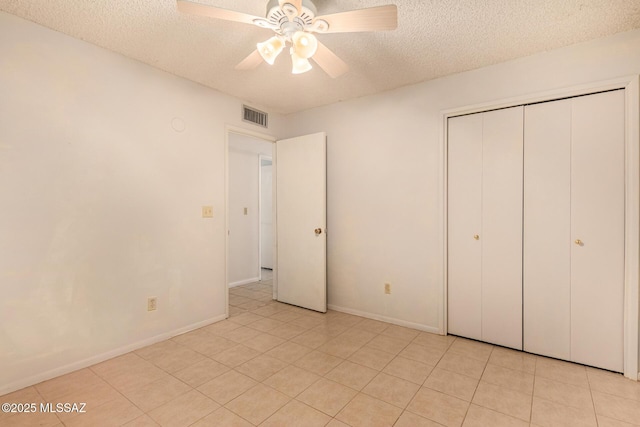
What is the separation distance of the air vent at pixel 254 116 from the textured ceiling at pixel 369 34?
585mm

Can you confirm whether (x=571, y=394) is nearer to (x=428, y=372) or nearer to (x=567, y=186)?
(x=428, y=372)

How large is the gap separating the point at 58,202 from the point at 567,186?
12.4 ft

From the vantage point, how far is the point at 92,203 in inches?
90.6

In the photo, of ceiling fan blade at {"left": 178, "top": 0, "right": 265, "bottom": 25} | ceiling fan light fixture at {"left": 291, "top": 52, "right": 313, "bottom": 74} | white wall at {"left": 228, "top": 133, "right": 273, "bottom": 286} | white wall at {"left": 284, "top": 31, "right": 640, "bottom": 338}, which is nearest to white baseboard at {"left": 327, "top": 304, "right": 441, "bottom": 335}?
white wall at {"left": 284, "top": 31, "right": 640, "bottom": 338}

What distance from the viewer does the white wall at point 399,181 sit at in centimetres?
256

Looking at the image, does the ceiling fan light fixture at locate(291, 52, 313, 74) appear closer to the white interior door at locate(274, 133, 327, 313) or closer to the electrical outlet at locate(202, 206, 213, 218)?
the white interior door at locate(274, 133, 327, 313)

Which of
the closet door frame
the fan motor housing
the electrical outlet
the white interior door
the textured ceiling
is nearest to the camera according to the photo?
the fan motor housing

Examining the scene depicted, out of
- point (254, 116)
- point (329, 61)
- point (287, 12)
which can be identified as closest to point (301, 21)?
point (287, 12)

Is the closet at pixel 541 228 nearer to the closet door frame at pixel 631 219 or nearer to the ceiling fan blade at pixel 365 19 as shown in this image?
the closet door frame at pixel 631 219

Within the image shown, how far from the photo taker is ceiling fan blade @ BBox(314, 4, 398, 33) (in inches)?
57.6

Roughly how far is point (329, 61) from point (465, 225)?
187 cm

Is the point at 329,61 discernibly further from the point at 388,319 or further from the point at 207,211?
the point at 388,319

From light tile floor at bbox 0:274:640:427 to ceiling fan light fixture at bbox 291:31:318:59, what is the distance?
6.86 ft

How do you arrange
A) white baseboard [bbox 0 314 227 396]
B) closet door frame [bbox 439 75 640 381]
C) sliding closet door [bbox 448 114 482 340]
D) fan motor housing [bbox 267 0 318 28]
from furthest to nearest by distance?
sliding closet door [bbox 448 114 482 340]
closet door frame [bbox 439 75 640 381]
white baseboard [bbox 0 314 227 396]
fan motor housing [bbox 267 0 318 28]
